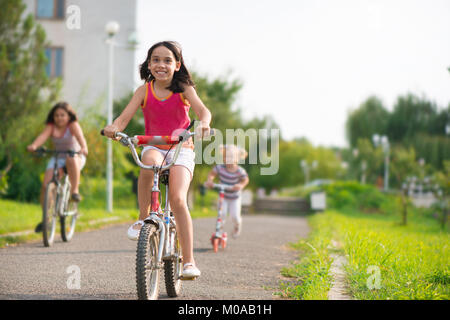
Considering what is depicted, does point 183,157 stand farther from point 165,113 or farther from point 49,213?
point 49,213

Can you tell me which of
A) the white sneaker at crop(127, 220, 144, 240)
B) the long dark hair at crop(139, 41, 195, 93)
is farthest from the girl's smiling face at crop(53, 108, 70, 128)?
the white sneaker at crop(127, 220, 144, 240)

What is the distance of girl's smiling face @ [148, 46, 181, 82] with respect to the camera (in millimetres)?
3723

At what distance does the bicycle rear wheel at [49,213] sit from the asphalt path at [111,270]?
0.15m

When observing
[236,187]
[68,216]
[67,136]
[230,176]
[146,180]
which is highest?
[67,136]

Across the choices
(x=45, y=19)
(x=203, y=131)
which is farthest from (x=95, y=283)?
(x=45, y=19)

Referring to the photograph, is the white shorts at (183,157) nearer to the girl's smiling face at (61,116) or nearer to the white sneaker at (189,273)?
the white sneaker at (189,273)

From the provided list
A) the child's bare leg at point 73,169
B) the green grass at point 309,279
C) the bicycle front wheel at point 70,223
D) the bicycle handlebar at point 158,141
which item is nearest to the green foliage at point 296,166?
the bicycle front wheel at point 70,223

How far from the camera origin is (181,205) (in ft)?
11.5

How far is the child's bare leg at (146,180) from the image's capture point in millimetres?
3520

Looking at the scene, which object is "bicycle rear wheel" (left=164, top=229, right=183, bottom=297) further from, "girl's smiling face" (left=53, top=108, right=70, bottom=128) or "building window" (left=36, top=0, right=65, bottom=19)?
"building window" (left=36, top=0, right=65, bottom=19)

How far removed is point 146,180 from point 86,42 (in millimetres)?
18780

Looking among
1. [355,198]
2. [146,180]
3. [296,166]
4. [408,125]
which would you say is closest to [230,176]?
[146,180]

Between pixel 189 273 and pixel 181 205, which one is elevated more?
pixel 181 205

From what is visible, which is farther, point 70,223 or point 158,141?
point 70,223
